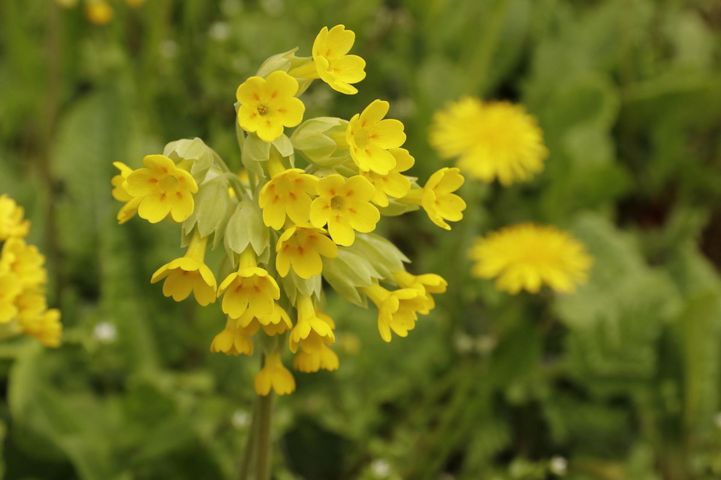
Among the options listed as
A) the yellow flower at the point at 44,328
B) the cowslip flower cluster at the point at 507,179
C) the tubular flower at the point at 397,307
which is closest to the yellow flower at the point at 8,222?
the yellow flower at the point at 44,328

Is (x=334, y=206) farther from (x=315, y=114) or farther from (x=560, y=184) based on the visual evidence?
(x=560, y=184)

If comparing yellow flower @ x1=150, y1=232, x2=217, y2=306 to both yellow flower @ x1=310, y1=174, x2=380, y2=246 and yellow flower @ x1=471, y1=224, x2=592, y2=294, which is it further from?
yellow flower @ x1=471, y1=224, x2=592, y2=294

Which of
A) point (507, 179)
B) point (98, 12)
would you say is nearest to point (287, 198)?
point (507, 179)

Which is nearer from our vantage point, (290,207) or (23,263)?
(290,207)

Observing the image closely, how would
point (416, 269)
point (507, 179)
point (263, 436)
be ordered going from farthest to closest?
point (416, 269) → point (507, 179) → point (263, 436)

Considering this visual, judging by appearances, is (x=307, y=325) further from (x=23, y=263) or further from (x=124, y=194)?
(x=23, y=263)

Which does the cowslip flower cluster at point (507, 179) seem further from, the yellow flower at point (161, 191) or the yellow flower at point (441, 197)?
the yellow flower at point (161, 191)

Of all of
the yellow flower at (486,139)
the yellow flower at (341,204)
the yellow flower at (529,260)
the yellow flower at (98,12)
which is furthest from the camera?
the yellow flower at (98,12)

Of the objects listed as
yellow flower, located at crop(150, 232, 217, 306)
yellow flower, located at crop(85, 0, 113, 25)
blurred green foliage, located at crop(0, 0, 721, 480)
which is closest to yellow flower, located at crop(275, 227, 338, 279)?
yellow flower, located at crop(150, 232, 217, 306)
